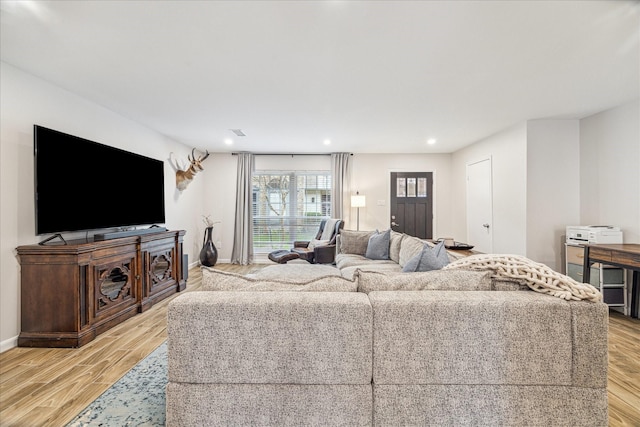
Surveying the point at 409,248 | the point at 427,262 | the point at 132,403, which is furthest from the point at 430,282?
the point at 132,403

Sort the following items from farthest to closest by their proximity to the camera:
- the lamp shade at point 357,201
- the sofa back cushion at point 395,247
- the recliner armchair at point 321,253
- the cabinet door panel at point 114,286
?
the lamp shade at point 357,201, the recliner armchair at point 321,253, the sofa back cushion at point 395,247, the cabinet door panel at point 114,286

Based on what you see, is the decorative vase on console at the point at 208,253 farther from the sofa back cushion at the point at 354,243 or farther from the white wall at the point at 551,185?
the white wall at the point at 551,185

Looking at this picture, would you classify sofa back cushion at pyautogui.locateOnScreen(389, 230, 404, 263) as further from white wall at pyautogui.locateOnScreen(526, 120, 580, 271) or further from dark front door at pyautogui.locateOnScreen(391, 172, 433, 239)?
dark front door at pyautogui.locateOnScreen(391, 172, 433, 239)

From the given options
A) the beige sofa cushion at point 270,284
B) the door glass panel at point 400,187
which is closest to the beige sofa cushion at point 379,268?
the beige sofa cushion at point 270,284

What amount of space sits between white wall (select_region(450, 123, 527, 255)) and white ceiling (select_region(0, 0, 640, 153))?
0.61 meters

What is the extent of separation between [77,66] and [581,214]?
6.25 metres

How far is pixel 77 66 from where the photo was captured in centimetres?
262

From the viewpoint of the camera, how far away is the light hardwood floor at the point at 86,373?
1.77 metres

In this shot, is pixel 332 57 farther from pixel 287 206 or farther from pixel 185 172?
pixel 287 206

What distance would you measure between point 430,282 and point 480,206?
457 centimetres

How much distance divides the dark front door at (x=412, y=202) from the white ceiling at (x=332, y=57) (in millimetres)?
2667

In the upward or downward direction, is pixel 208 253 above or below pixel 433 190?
below

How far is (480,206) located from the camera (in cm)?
550

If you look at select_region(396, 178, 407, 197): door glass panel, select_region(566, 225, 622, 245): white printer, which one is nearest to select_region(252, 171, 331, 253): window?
select_region(396, 178, 407, 197): door glass panel
